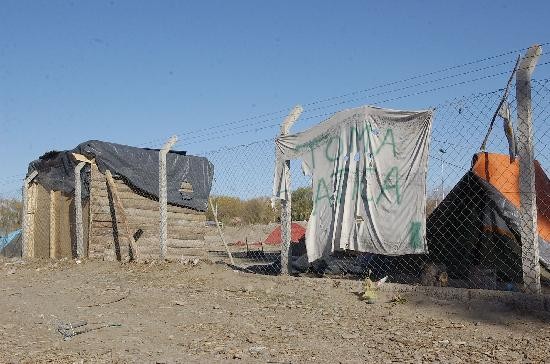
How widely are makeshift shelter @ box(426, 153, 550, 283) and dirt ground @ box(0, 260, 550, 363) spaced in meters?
1.27

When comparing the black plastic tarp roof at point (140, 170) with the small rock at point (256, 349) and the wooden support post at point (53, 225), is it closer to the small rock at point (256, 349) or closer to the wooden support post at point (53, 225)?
the wooden support post at point (53, 225)

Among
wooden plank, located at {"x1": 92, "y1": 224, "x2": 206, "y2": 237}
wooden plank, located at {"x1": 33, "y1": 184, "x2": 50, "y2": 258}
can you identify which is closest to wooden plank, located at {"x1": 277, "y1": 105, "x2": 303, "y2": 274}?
wooden plank, located at {"x1": 92, "y1": 224, "x2": 206, "y2": 237}

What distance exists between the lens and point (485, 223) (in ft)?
22.2

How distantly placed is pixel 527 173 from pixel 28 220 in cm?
1203

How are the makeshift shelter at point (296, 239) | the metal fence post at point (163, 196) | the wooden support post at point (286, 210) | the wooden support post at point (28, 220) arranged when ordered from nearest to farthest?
1. the wooden support post at point (286, 210)
2. the makeshift shelter at point (296, 239)
3. the metal fence post at point (163, 196)
4. the wooden support post at point (28, 220)

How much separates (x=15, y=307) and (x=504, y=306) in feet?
17.0

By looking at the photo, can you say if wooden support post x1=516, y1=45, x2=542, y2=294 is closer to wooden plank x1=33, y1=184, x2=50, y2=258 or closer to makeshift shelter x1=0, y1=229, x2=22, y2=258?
wooden plank x1=33, y1=184, x2=50, y2=258

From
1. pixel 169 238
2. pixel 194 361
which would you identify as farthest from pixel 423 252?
pixel 169 238

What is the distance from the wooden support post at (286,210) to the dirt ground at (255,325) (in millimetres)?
352

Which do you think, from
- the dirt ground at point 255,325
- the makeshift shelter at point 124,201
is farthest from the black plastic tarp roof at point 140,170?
the dirt ground at point 255,325

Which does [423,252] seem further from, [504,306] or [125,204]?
[125,204]

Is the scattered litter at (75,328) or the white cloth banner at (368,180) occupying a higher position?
the white cloth banner at (368,180)

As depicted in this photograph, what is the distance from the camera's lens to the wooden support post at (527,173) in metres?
5.57

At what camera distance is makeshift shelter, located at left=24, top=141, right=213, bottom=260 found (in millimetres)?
11406
